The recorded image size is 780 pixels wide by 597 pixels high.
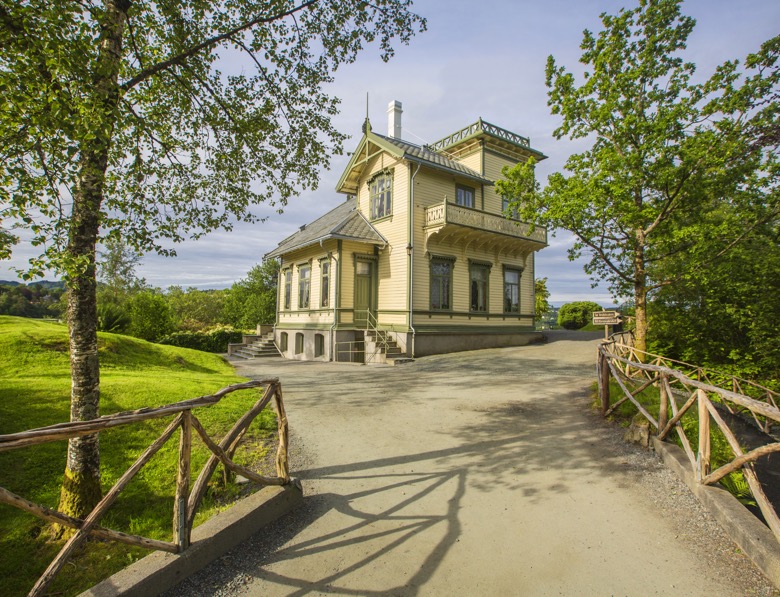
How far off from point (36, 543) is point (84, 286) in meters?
2.39

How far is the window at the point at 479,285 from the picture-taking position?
65.2 feet

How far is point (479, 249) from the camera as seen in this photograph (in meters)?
20.1

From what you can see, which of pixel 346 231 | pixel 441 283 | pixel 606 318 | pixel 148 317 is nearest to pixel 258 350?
pixel 148 317

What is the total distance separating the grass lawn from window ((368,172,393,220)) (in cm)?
1219

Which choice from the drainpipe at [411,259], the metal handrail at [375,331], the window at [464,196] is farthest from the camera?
the window at [464,196]

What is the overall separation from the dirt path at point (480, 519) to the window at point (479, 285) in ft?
40.2

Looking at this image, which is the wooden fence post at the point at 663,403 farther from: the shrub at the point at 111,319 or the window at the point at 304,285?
the shrub at the point at 111,319

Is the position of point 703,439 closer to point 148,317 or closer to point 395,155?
point 395,155

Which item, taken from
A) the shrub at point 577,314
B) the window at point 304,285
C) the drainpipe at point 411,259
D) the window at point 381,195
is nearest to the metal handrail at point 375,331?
the drainpipe at point 411,259

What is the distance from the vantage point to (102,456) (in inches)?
196

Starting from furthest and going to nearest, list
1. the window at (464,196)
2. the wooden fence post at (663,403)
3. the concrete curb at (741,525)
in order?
the window at (464,196) → the wooden fence post at (663,403) → the concrete curb at (741,525)

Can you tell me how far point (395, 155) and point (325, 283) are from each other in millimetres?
6822

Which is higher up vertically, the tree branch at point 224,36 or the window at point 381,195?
the window at point 381,195

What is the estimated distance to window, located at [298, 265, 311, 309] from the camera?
832 inches
